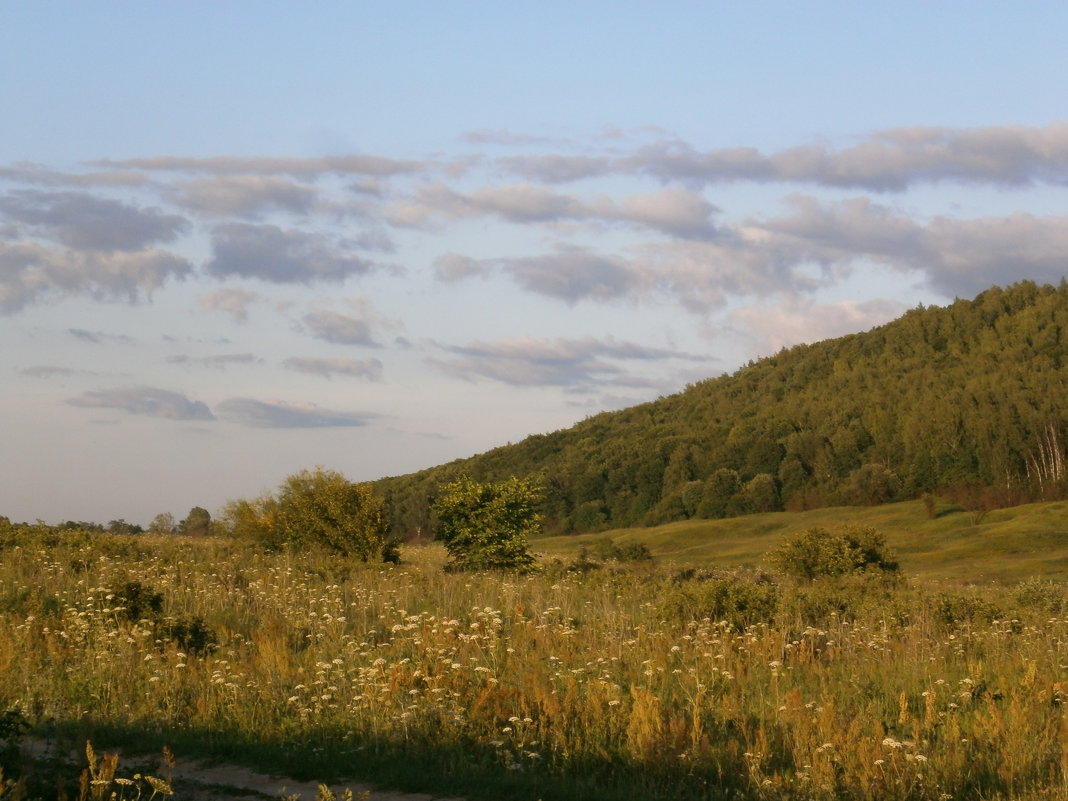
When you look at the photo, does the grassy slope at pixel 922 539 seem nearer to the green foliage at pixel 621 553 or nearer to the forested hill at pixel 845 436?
the green foliage at pixel 621 553

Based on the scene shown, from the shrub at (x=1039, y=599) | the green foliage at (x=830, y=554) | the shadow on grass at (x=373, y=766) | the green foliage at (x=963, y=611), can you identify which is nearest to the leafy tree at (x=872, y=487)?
the green foliage at (x=830, y=554)

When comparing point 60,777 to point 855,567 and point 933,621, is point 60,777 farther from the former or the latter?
point 855,567

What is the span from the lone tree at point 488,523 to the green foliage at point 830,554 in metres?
8.21

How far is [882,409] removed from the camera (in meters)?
123

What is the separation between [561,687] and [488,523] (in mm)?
17006

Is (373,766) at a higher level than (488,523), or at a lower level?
lower

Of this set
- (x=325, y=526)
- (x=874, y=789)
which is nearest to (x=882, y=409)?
(x=325, y=526)

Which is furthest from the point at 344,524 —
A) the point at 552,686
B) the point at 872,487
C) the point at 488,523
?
the point at 872,487

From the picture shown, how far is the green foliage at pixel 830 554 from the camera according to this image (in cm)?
3081

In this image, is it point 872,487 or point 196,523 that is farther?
point 872,487

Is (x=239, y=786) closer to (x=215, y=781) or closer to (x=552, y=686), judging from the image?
(x=215, y=781)

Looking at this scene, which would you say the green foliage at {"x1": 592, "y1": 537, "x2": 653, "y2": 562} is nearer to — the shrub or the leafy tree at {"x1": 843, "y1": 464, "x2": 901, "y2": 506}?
the shrub

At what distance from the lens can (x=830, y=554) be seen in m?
31.3

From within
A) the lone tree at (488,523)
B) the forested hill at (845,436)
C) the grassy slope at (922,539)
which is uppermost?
the forested hill at (845,436)
